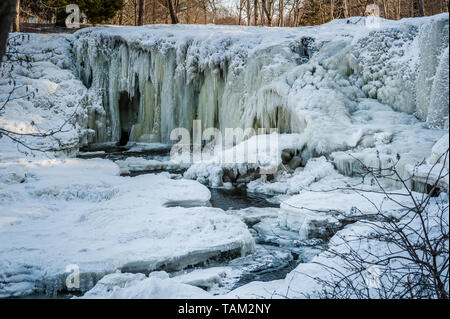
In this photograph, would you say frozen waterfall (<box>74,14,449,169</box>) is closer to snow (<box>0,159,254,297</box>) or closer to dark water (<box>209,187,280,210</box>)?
dark water (<box>209,187,280,210</box>)

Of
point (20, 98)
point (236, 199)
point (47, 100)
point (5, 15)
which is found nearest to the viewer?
point (5, 15)

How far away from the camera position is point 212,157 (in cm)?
1205

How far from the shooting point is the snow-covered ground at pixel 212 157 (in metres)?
4.54

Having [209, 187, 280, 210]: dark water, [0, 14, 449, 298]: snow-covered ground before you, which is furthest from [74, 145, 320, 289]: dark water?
[0, 14, 449, 298]: snow-covered ground

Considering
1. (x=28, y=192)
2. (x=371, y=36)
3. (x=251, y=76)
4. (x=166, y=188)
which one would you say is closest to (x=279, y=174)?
(x=166, y=188)

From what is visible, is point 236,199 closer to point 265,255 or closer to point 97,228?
point 265,255

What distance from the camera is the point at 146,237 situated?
5.35 m

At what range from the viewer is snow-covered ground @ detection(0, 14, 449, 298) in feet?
14.9

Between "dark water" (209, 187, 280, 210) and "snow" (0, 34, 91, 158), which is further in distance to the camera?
"snow" (0, 34, 91, 158)

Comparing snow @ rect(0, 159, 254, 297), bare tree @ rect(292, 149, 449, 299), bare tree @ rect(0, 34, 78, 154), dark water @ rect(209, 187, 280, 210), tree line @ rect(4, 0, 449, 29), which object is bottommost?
dark water @ rect(209, 187, 280, 210)

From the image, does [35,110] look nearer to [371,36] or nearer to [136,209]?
[136,209]

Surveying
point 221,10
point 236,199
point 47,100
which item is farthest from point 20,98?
point 221,10
